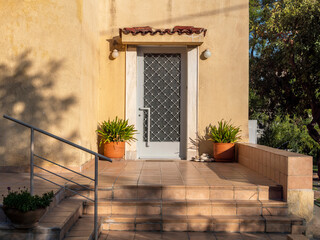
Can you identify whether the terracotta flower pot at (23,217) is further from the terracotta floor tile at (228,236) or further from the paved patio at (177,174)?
the terracotta floor tile at (228,236)

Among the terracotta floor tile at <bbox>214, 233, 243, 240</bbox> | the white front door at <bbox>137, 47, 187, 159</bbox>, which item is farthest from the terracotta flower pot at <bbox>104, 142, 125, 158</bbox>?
the terracotta floor tile at <bbox>214, 233, 243, 240</bbox>

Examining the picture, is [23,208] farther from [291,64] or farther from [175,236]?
[291,64]

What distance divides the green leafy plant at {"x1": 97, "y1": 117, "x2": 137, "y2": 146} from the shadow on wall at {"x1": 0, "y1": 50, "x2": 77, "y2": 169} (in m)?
1.52

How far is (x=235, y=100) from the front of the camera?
267 inches

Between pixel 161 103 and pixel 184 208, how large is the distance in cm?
334

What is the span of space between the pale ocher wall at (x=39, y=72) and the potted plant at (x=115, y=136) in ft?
4.34

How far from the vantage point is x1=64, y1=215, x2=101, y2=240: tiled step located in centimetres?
315

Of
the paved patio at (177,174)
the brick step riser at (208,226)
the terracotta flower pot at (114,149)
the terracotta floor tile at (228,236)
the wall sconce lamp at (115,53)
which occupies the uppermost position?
the wall sconce lamp at (115,53)

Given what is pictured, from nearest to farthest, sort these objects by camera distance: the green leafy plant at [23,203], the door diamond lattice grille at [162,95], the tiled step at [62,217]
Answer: the green leafy plant at [23,203], the tiled step at [62,217], the door diamond lattice grille at [162,95]

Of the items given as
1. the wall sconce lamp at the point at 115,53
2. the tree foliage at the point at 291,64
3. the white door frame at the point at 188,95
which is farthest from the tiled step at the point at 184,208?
the tree foliage at the point at 291,64

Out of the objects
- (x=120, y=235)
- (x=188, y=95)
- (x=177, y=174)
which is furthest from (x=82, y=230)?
(x=188, y=95)

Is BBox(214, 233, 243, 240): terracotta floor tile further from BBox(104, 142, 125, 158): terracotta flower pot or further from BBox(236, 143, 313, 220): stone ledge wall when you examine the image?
BBox(104, 142, 125, 158): terracotta flower pot

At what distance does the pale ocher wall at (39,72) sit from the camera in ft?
16.5

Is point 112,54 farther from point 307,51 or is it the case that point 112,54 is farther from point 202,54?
point 307,51
